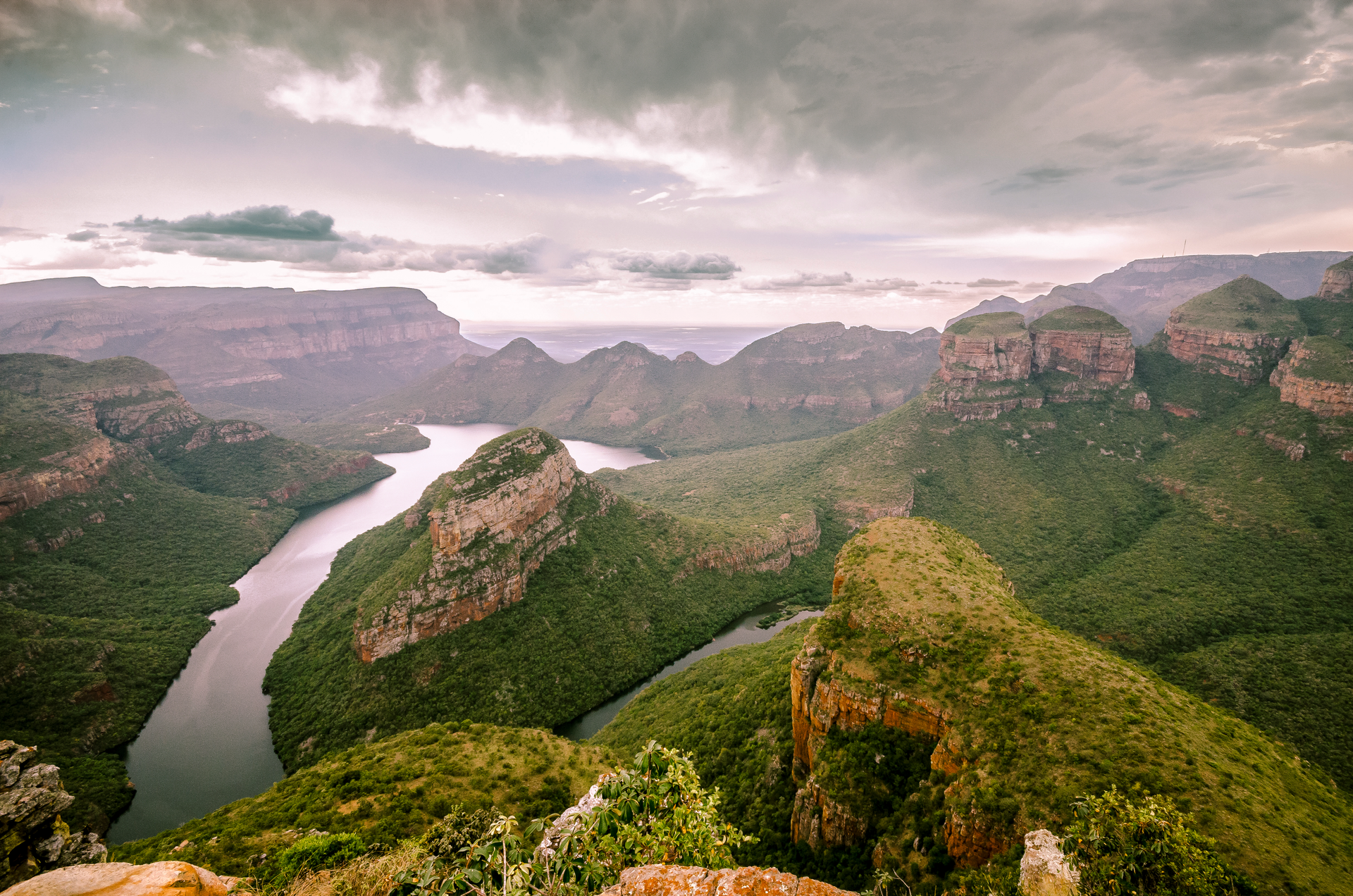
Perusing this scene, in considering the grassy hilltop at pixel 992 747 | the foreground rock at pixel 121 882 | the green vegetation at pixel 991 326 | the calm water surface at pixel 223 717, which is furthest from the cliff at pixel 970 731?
the green vegetation at pixel 991 326

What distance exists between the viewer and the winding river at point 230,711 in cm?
4291

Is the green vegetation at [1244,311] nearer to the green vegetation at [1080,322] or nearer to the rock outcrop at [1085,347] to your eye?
the rock outcrop at [1085,347]

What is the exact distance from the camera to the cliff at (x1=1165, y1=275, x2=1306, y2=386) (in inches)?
3396

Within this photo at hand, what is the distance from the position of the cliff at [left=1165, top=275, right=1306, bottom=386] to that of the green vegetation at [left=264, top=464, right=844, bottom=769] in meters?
86.6

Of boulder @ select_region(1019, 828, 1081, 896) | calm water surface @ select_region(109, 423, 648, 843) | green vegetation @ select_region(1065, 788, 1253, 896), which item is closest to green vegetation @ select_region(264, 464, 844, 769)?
calm water surface @ select_region(109, 423, 648, 843)

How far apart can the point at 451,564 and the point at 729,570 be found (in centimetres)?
4135

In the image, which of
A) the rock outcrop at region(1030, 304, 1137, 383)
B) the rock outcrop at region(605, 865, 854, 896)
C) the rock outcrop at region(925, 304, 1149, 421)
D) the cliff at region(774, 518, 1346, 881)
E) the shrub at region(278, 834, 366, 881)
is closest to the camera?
the rock outcrop at region(605, 865, 854, 896)

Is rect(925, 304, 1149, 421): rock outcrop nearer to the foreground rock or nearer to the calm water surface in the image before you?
the foreground rock

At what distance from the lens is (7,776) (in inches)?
663

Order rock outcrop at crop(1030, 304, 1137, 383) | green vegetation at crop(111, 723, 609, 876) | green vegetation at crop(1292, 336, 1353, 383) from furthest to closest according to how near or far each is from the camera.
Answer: rock outcrop at crop(1030, 304, 1137, 383) < green vegetation at crop(1292, 336, 1353, 383) < green vegetation at crop(111, 723, 609, 876)

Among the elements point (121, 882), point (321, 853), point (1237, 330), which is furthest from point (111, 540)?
point (1237, 330)

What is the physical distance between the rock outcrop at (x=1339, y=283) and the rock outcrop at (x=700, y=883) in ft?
496

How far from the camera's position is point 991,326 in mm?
108125

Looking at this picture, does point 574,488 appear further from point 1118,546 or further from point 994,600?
point 1118,546
